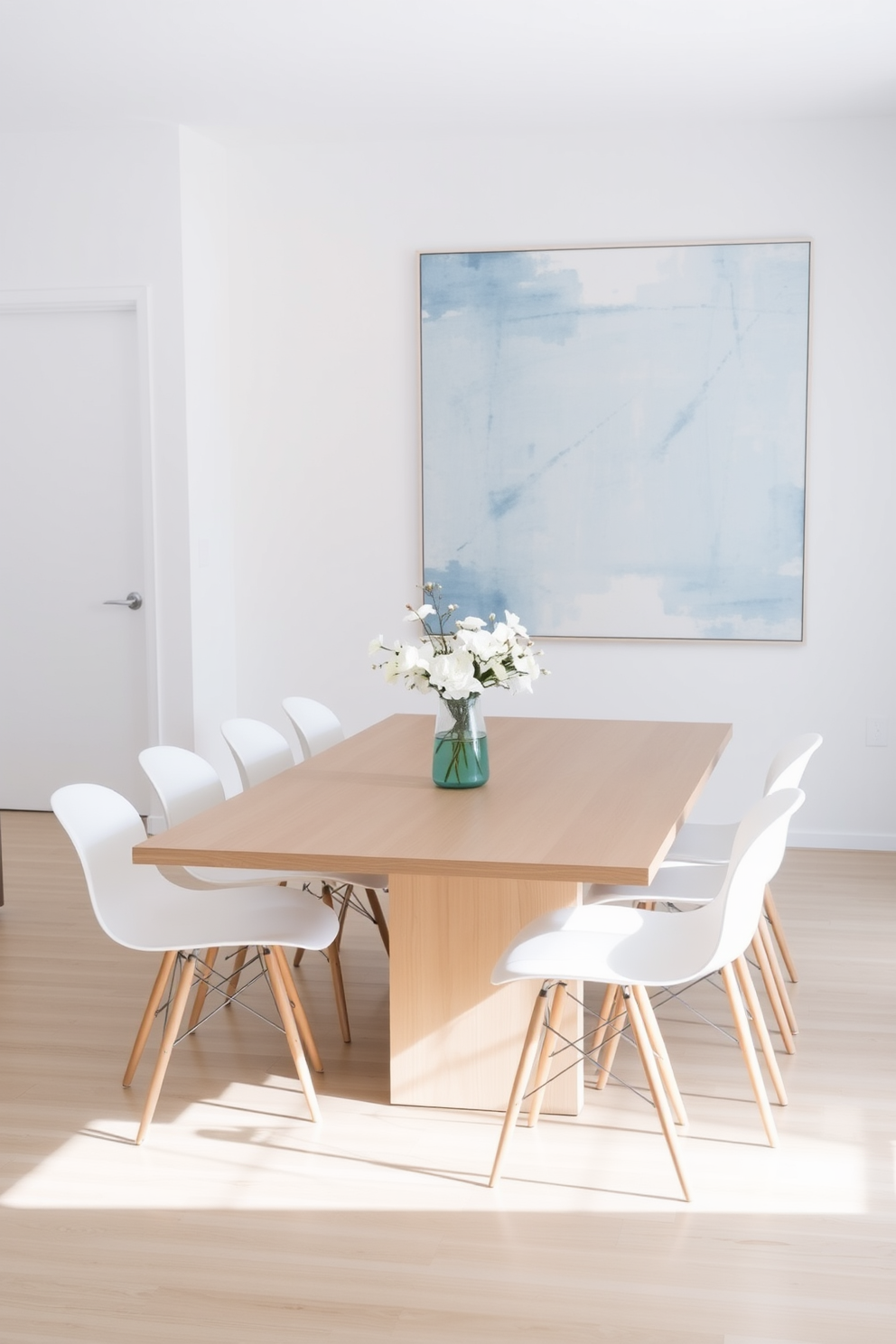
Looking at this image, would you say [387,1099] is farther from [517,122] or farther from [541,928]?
[517,122]

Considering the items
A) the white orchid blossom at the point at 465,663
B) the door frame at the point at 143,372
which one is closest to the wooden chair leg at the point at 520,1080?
the white orchid blossom at the point at 465,663

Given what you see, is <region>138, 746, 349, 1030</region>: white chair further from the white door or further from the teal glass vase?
the white door

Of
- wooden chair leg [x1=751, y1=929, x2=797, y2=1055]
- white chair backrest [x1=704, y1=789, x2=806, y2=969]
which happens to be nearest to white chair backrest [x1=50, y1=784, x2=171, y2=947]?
white chair backrest [x1=704, y1=789, x2=806, y2=969]

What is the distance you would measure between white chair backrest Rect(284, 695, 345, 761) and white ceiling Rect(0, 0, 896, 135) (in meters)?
2.20

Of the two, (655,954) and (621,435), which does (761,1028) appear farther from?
(621,435)

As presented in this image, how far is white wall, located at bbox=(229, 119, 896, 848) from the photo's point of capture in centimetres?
546

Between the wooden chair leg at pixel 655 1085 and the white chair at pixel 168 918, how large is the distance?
721 millimetres

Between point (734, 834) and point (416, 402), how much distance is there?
2816 mm

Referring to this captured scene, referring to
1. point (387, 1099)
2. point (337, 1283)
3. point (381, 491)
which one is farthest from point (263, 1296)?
point (381, 491)

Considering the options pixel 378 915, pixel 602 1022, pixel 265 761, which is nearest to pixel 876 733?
pixel 378 915

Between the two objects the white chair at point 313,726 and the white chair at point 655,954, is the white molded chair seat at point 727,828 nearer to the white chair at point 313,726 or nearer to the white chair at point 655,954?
the white chair at point 655,954

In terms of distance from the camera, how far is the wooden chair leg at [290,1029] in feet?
9.65

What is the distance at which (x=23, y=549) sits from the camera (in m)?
6.00

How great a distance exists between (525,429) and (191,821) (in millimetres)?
3153
